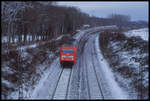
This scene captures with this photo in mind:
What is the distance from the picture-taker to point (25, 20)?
1230 inches

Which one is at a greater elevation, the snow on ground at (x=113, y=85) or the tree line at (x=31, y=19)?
the tree line at (x=31, y=19)

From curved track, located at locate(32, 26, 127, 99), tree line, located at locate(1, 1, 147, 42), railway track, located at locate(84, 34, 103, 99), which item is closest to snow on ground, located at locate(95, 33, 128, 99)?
curved track, located at locate(32, 26, 127, 99)

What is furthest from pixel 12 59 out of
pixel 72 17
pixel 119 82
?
pixel 72 17

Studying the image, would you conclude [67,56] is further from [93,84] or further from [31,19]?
[31,19]

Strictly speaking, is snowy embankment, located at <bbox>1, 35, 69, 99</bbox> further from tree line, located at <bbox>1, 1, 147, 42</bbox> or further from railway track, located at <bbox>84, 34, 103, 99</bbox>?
railway track, located at <bbox>84, 34, 103, 99</bbox>

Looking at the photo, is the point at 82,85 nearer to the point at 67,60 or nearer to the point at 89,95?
the point at 89,95

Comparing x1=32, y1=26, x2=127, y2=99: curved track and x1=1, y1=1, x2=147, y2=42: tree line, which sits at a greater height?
x1=1, y1=1, x2=147, y2=42: tree line

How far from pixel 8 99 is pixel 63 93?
4.22 metres

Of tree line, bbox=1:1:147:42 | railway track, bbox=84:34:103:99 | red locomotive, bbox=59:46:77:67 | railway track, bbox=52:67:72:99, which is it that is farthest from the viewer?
red locomotive, bbox=59:46:77:67

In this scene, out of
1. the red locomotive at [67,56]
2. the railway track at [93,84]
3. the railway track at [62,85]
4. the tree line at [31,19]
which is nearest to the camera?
the railway track at [62,85]

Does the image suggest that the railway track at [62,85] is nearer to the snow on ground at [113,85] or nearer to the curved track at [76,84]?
the curved track at [76,84]

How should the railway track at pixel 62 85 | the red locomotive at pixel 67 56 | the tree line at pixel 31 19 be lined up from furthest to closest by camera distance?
the red locomotive at pixel 67 56
the tree line at pixel 31 19
the railway track at pixel 62 85

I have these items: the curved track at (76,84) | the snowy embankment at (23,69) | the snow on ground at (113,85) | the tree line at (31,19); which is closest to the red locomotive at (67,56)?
the curved track at (76,84)

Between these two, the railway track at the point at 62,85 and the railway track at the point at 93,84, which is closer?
the railway track at the point at 62,85
